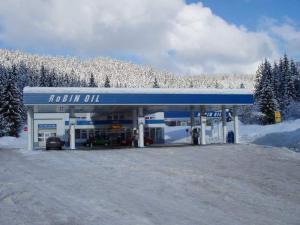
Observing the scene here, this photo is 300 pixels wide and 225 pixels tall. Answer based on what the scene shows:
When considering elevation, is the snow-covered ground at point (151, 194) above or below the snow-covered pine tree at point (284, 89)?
below

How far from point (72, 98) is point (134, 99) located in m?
5.01

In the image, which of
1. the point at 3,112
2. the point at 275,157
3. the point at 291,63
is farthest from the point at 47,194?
the point at 291,63

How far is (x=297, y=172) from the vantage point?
58.5 ft

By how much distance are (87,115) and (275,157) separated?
109ft

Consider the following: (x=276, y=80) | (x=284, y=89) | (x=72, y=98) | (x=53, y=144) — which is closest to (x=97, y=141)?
(x=53, y=144)

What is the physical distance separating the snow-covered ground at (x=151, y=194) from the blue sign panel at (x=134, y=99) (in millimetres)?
12126

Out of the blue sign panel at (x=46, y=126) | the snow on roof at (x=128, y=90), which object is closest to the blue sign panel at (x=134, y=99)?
the snow on roof at (x=128, y=90)

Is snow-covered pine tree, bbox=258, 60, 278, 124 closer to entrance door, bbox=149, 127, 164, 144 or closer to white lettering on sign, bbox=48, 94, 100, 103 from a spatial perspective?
entrance door, bbox=149, 127, 164, 144

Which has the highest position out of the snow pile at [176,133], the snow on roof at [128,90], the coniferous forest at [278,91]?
the coniferous forest at [278,91]

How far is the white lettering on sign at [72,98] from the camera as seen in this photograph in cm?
3247

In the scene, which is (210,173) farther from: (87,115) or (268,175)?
(87,115)

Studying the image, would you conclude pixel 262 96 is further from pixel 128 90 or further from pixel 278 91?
pixel 128 90

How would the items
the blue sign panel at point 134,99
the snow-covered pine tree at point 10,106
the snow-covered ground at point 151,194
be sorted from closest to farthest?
the snow-covered ground at point 151,194
the blue sign panel at point 134,99
the snow-covered pine tree at point 10,106

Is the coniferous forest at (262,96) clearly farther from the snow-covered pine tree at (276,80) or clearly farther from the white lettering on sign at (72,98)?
the white lettering on sign at (72,98)
